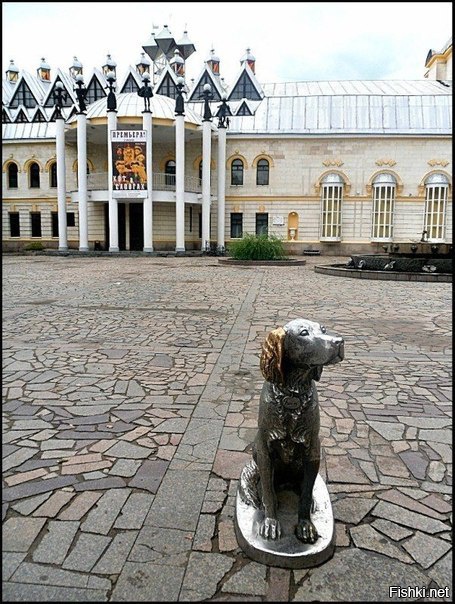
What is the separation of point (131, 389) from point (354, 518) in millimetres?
2945

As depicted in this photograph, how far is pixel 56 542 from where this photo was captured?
8.75 feet

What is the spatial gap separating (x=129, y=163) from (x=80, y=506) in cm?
3184

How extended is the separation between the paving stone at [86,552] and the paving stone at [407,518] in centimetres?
163

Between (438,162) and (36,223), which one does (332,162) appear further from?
(36,223)

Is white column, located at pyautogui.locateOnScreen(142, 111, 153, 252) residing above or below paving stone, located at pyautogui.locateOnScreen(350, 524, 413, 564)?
above

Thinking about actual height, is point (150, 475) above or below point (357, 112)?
below

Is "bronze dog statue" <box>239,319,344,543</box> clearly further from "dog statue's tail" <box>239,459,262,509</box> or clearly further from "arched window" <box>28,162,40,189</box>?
"arched window" <box>28,162,40,189</box>

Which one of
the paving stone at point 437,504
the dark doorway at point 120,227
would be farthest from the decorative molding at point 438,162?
the paving stone at point 437,504

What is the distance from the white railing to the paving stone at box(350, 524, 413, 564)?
34.0 m

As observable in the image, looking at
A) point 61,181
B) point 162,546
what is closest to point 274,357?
point 162,546

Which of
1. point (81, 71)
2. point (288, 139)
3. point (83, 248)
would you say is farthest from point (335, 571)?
point (81, 71)

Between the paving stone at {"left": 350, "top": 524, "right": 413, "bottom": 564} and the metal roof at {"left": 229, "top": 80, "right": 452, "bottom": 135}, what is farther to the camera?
the metal roof at {"left": 229, "top": 80, "right": 452, "bottom": 135}

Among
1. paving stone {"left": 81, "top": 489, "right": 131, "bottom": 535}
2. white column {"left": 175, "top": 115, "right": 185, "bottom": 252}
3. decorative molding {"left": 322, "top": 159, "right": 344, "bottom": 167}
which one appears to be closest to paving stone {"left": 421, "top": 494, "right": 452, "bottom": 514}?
paving stone {"left": 81, "top": 489, "right": 131, "bottom": 535}

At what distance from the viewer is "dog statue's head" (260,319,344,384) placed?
2328mm
